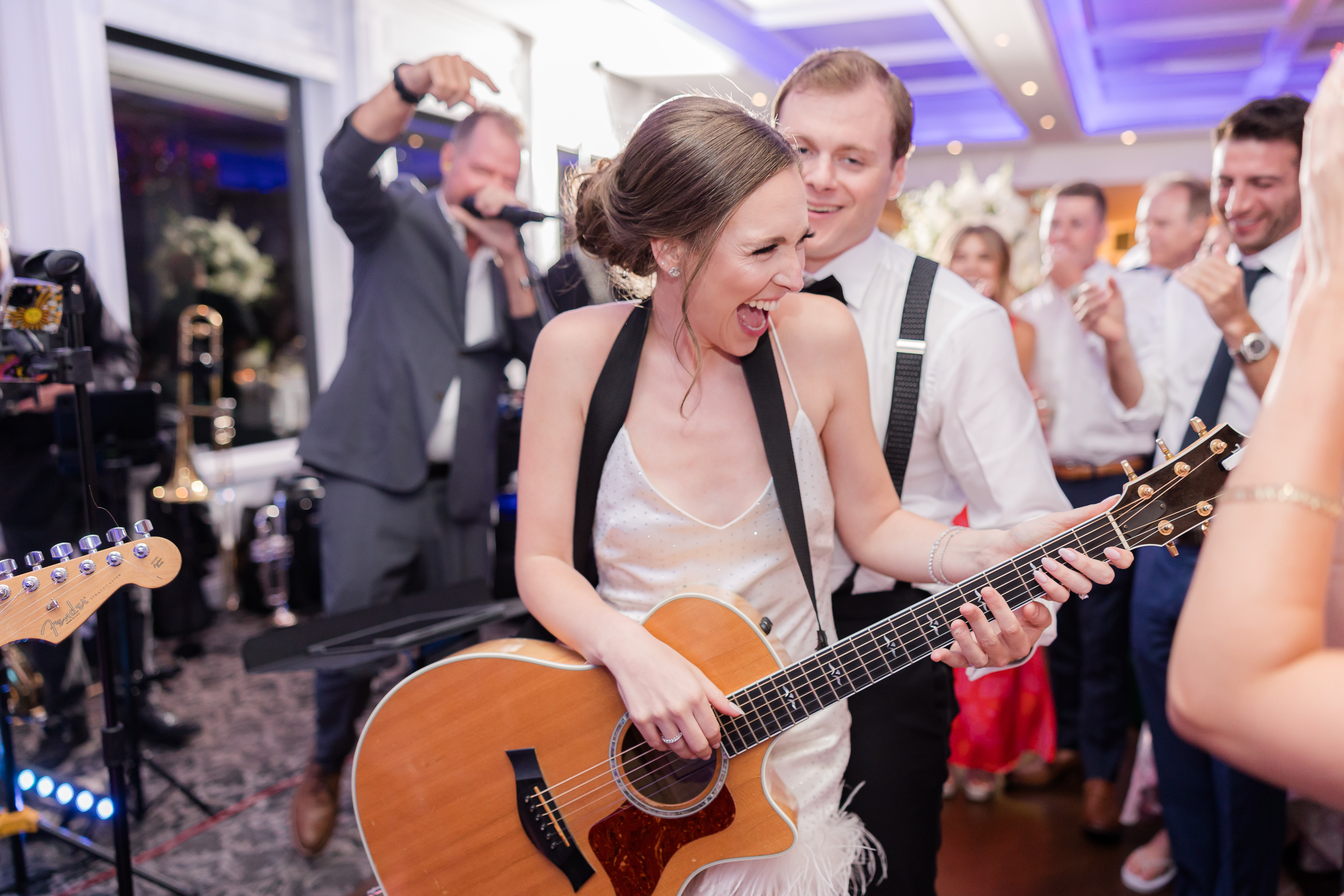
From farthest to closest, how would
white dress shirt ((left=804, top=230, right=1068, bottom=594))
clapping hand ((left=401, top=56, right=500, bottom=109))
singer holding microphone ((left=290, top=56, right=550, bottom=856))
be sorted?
1. singer holding microphone ((left=290, top=56, right=550, bottom=856))
2. clapping hand ((left=401, top=56, right=500, bottom=109))
3. white dress shirt ((left=804, top=230, right=1068, bottom=594))

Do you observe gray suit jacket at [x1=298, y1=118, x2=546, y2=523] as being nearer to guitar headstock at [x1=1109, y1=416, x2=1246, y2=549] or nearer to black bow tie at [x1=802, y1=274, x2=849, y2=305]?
black bow tie at [x1=802, y1=274, x2=849, y2=305]

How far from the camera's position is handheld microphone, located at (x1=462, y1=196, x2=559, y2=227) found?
2.15 metres

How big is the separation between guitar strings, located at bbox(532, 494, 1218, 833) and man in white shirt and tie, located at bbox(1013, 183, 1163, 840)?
5.83 feet

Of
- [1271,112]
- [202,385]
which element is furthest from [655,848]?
[202,385]

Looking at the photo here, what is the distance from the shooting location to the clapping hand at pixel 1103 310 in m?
2.85

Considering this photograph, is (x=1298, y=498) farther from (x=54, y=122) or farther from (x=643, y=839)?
(x=54, y=122)

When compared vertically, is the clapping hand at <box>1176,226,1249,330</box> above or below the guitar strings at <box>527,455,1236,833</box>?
above

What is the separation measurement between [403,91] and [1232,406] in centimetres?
231

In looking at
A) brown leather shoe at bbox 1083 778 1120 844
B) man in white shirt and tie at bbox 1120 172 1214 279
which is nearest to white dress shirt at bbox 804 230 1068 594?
brown leather shoe at bbox 1083 778 1120 844

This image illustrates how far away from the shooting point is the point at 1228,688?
28.9 inches

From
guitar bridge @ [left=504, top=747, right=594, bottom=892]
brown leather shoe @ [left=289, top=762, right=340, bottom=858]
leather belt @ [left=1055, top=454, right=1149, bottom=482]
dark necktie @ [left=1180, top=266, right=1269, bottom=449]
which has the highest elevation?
dark necktie @ [left=1180, top=266, right=1269, bottom=449]

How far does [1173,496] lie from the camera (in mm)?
1274

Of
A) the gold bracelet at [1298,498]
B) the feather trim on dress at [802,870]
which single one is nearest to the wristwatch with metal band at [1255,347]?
the feather trim on dress at [802,870]

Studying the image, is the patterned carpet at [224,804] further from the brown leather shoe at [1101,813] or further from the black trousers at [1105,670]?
the black trousers at [1105,670]
